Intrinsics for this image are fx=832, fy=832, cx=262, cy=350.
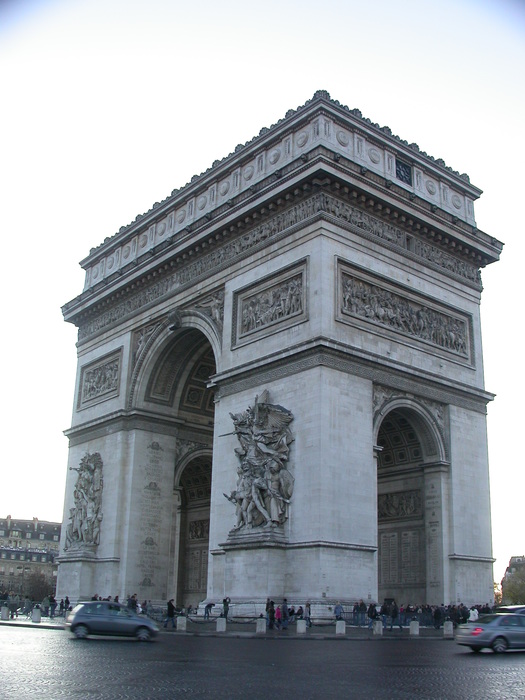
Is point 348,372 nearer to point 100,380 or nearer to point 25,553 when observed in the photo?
point 100,380

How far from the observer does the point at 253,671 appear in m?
13.7

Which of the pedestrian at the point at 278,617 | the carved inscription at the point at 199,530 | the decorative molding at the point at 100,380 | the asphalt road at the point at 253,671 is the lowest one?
the asphalt road at the point at 253,671

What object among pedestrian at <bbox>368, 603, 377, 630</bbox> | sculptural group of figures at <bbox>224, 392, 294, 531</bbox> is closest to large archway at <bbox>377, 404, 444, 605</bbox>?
sculptural group of figures at <bbox>224, 392, 294, 531</bbox>

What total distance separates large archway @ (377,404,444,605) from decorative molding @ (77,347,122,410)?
13.8 m

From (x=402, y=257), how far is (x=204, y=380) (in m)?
12.5

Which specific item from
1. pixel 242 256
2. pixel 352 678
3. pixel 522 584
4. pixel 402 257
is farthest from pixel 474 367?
pixel 522 584

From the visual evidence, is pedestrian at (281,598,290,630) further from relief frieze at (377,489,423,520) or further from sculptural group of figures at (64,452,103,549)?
sculptural group of figures at (64,452,103,549)

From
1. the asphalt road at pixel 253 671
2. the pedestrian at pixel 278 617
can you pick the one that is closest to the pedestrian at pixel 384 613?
the pedestrian at pixel 278 617

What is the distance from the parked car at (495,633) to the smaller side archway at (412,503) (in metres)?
10.3

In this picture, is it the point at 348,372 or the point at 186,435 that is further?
the point at 186,435

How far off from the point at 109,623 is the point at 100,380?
2004 cm

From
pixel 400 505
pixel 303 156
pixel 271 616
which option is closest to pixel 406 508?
pixel 400 505

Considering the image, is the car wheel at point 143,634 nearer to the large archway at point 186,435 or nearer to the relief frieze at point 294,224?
the large archway at point 186,435

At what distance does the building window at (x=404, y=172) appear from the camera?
1346 inches
